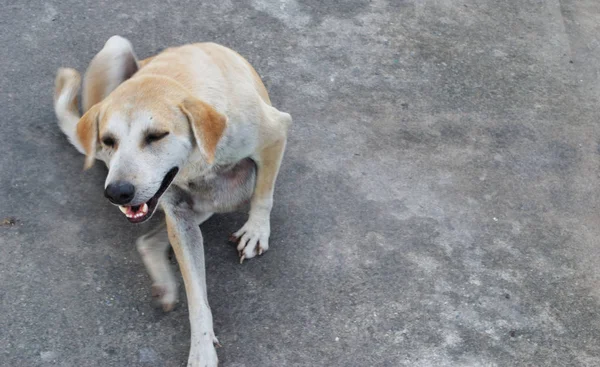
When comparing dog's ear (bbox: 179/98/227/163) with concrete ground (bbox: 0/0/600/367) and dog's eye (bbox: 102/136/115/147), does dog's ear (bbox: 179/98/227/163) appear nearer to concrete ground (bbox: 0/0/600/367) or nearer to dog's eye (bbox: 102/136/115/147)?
dog's eye (bbox: 102/136/115/147)

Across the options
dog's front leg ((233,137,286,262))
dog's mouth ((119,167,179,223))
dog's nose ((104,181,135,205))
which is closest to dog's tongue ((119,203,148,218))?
dog's mouth ((119,167,179,223))

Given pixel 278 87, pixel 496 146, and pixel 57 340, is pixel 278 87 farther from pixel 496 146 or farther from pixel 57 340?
pixel 57 340

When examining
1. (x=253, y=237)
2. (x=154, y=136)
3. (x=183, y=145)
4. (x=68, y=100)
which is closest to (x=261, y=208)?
(x=253, y=237)

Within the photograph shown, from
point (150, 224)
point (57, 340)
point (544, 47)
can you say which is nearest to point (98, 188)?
point (150, 224)

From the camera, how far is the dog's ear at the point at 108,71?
454 cm

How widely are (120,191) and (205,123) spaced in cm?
48

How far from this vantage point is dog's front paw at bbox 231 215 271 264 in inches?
167

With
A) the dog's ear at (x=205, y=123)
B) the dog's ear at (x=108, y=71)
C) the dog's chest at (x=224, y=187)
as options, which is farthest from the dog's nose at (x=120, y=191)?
the dog's ear at (x=108, y=71)

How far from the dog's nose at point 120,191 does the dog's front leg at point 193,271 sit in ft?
2.33

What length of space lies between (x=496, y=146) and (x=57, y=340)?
2.93 m

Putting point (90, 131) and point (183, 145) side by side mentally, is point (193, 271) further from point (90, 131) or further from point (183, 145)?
point (90, 131)

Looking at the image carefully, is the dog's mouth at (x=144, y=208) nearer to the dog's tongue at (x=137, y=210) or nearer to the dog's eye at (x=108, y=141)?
the dog's tongue at (x=137, y=210)

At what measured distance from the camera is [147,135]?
3.42m

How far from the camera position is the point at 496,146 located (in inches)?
201
